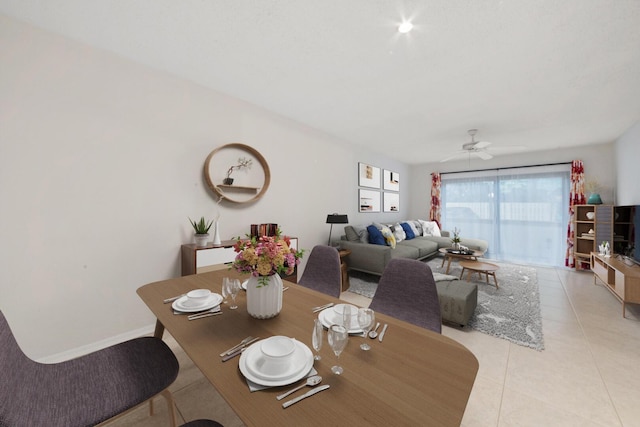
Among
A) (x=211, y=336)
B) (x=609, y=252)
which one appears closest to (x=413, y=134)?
(x=609, y=252)

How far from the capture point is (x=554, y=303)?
120 inches

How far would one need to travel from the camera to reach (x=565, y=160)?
4883mm

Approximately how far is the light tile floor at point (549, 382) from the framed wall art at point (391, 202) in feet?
11.6

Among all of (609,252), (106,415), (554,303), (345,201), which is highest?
(345,201)

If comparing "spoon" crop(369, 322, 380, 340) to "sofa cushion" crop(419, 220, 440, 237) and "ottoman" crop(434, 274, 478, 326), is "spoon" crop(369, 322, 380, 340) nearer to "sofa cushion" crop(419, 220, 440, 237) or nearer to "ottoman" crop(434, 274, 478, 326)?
"ottoman" crop(434, 274, 478, 326)

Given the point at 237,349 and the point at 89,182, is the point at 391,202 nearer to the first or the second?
the point at 89,182

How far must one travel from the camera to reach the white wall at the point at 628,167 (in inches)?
136

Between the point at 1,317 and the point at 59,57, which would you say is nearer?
the point at 1,317

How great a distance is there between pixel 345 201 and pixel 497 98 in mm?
2575

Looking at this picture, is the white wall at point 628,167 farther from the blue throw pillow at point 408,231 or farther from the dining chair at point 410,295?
the dining chair at point 410,295

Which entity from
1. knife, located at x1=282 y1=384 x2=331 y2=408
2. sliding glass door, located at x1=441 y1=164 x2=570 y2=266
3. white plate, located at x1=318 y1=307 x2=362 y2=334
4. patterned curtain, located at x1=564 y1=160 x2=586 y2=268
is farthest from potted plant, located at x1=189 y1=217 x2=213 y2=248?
patterned curtain, located at x1=564 y1=160 x2=586 y2=268

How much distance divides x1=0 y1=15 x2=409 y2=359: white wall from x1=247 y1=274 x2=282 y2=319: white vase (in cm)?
172

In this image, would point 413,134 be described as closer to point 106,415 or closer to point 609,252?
point 609,252

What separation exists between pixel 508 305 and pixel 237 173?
11.7ft
